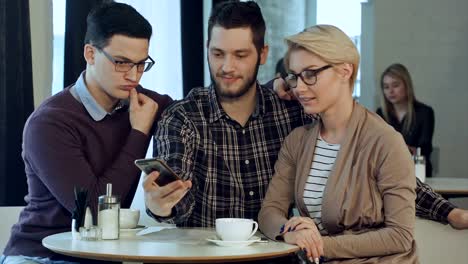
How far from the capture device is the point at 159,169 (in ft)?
6.73

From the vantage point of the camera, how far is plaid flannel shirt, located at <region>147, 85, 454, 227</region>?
254 cm

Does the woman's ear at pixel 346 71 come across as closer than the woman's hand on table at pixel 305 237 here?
No

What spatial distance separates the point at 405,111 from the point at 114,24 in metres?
3.46

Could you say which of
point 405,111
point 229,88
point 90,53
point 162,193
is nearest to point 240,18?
point 229,88

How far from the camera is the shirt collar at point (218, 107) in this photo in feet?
8.66

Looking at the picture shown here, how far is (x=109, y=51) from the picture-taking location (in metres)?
2.58

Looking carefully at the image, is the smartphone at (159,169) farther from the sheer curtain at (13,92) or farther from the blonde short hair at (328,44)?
the sheer curtain at (13,92)

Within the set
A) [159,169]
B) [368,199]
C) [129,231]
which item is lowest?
[129,231]

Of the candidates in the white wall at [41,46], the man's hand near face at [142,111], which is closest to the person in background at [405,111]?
the white wall at [41,46]

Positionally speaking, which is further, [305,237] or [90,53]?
[90,53]

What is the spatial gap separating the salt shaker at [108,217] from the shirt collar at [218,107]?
0.62 meters

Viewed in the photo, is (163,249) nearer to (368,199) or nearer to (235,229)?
(235,229)

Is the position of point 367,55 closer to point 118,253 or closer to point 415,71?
point 415,71

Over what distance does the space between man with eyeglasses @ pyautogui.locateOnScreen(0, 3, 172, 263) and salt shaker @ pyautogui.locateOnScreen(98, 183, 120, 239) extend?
0.86ft
